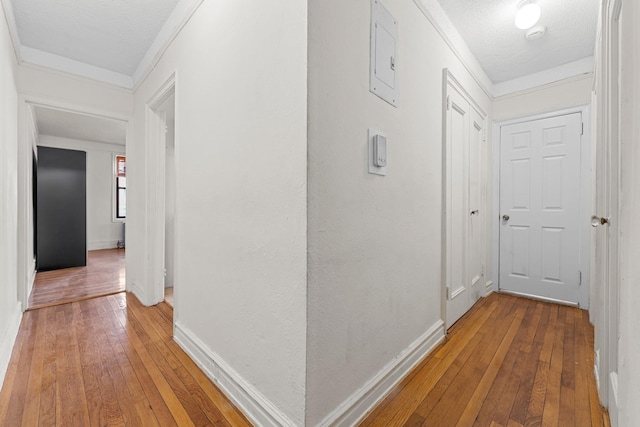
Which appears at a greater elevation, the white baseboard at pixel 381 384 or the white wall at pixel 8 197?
the white wall at pixel 8 197

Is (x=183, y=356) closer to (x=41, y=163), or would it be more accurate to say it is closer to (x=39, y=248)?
(x=39, y=248)

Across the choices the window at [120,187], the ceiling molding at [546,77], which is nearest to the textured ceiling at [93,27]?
the ceiling molding at [546,77]

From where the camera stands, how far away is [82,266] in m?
4.61

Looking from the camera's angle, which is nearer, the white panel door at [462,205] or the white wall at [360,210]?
the white wall at [360,210]

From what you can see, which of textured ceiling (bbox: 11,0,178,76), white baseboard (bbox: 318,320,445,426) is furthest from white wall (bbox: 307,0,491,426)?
textured ceiling (bbox: 11,0,178,76)

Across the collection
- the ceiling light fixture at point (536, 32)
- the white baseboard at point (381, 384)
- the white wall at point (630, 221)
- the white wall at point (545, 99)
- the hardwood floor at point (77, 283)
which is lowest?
the hardwood floor at point (77, 283)

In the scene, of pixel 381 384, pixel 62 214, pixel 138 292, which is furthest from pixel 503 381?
→ pixel 62 214

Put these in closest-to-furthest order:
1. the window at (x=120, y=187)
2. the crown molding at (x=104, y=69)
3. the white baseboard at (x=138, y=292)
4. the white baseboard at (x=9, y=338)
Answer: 1. the white baseboard at (x=9, y=338)
2. the crown molding at (x=104, y=69)
3. the white baseboard at (x=138, y=292)
4. the window at (x=120, y=187)

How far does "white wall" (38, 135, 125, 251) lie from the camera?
6461mm

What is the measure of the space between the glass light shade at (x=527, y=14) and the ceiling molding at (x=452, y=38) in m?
0.41

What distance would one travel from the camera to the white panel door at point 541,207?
278 cm

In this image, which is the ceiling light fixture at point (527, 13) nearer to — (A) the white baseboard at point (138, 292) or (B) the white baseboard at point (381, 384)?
(B) the white baseboard at point (381, 384)

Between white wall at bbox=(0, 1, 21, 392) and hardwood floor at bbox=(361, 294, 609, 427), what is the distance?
2236mm

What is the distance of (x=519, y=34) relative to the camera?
2340 millimetres
